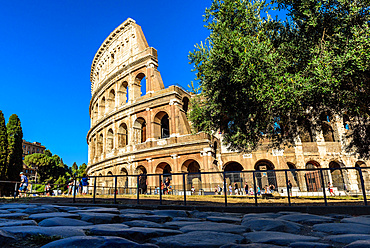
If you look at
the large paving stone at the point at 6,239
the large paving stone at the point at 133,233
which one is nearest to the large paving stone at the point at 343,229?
the large paving stone at the point at 133,233

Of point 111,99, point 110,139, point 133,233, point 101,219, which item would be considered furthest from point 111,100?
point 133,233

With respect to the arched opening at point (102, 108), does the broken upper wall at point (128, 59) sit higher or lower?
higher

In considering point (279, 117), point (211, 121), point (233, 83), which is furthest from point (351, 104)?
point (211, 121)

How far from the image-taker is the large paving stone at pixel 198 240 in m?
2.03

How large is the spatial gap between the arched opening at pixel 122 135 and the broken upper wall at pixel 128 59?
376 cm

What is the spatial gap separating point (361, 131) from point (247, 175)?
8017mm

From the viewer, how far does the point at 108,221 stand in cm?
346

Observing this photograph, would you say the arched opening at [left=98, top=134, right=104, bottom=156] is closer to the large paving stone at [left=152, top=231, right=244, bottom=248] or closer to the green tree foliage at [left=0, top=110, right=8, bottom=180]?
the green tree foliage at [left=0, top=110, right=8, bottom=180]

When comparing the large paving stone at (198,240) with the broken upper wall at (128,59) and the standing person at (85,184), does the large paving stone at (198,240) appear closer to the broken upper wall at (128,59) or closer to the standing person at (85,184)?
the standing person at (85,184)

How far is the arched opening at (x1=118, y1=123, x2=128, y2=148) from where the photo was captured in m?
27.2

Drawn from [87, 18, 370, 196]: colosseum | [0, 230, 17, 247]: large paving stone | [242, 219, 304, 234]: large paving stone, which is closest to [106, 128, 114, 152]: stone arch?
[87, 18, 370, 196]: colosseum

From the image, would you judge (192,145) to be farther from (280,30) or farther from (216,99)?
(280,30)

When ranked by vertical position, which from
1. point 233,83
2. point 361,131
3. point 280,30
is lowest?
point 361,131

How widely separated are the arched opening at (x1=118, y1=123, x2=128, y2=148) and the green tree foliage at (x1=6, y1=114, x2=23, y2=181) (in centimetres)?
1620
